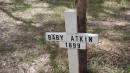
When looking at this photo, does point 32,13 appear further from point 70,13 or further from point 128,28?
point 70,13

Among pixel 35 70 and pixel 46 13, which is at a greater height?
pixel 46 13

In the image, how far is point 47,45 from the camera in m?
5.38

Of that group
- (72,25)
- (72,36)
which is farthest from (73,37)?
(72,25)

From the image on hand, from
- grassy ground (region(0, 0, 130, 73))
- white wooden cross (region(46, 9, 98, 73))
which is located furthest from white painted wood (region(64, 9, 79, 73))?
grassy ground (region(0, 0, 130, 73))

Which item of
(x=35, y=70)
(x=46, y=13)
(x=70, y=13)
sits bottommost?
(x=35, y=70)

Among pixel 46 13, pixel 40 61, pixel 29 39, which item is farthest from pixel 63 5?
pixel 40 61

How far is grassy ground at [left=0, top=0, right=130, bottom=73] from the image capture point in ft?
15.3

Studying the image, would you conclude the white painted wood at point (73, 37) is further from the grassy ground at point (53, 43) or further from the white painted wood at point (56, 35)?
the grassy ground at point (53, 43)

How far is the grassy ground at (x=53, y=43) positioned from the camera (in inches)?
184

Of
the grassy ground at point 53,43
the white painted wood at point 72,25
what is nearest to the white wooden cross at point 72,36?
the white painted wood at point 72,25

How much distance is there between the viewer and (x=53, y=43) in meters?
5.46

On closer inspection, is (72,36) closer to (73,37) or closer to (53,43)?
(73,37)

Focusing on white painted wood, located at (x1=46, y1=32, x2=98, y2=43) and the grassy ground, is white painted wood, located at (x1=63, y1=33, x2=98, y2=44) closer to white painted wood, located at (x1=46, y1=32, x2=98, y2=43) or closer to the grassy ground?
white painted wood, located at (x1=46, y1=32, x2=98, y2=43)

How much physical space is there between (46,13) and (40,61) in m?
2.40
